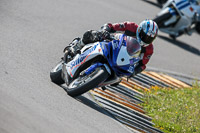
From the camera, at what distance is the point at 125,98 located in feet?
28.3

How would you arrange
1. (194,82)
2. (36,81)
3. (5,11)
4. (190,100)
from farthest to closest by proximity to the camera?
(194,82), (5,11), (190,100), (36,81)

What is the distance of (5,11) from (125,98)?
3989 millimetres

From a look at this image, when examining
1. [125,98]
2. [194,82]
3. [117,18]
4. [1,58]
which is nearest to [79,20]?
[117,18]

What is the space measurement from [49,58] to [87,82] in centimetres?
236

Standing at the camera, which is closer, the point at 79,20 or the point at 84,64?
the point at 84,64

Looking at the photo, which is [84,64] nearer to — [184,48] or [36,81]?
[36,81]

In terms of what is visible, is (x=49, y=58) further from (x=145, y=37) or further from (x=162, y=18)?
(x=162, y=18)

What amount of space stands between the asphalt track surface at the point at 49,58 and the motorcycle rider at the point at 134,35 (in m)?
0.78

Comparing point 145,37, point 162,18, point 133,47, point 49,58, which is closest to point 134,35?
point 145,37

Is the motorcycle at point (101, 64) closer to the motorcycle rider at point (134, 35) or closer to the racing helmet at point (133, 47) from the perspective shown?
the racing helmet at point (133, 47)

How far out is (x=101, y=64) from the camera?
6.97 m

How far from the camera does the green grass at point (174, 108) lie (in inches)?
326

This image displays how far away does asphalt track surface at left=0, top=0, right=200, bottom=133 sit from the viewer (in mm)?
5606

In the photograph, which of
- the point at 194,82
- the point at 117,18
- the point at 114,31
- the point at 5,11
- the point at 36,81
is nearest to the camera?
the point at 36,81
